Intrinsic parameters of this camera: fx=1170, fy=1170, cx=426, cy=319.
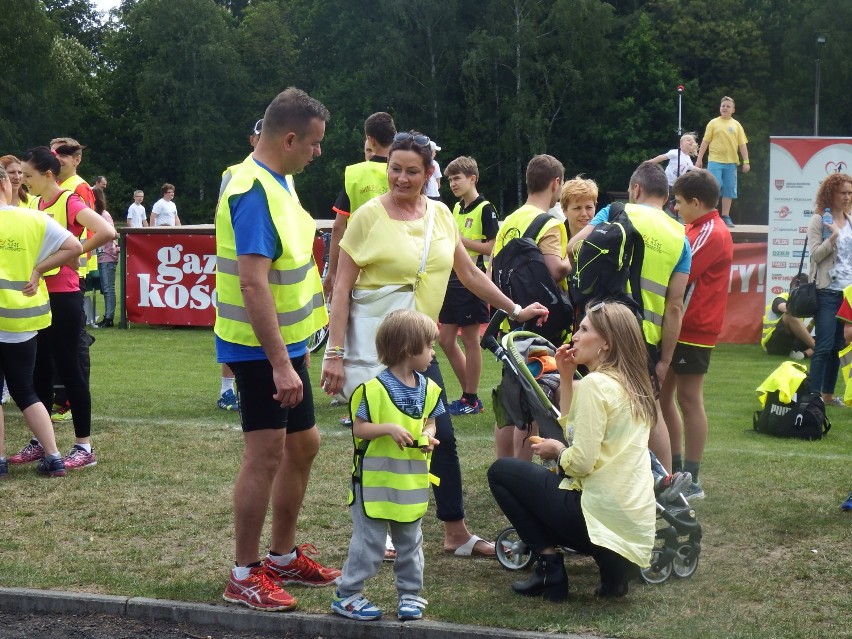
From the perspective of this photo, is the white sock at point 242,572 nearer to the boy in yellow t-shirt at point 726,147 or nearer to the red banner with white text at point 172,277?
the red banner with white text at point 172,277

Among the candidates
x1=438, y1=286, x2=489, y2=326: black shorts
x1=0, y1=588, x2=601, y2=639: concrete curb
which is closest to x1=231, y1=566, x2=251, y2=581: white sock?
x1=0, y1=588, x2=601, y2=639: concrete curb

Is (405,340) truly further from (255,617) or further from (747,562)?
(747,562)

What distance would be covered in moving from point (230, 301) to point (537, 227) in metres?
2.40

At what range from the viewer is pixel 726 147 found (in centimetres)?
2000

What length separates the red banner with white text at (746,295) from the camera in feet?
48.0

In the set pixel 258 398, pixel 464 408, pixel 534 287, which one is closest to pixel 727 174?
pixel 464 408

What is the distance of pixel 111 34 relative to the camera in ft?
221

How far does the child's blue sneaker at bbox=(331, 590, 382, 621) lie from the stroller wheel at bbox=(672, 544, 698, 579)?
1428 mm

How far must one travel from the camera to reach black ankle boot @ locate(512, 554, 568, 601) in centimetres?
499

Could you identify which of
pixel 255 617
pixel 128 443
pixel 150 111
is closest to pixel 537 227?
pixel 255 617

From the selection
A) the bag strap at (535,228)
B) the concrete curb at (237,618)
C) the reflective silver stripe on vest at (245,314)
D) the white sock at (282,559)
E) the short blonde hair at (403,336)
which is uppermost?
the bag strap at (535,228)

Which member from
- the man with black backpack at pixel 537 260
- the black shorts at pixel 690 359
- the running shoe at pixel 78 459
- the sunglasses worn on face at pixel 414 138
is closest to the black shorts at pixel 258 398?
the sunglasses worn on face at pixel 414 138

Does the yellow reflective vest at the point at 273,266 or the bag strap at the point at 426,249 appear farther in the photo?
the bag strap at the point at 426,249

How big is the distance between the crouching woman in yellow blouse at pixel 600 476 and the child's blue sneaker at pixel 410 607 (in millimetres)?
557
